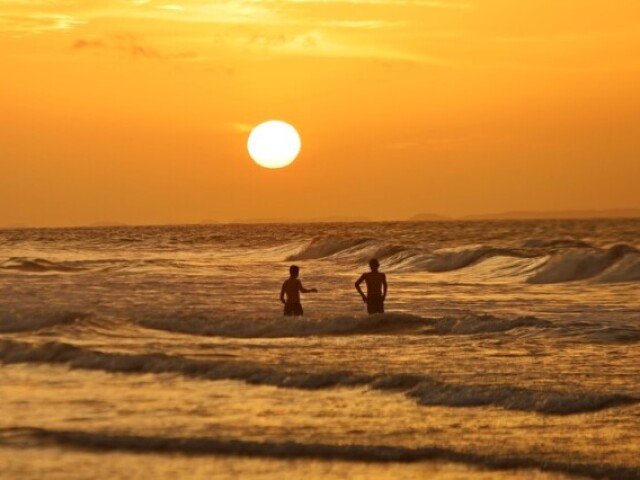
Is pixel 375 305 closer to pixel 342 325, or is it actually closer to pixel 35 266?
pixel 342 325

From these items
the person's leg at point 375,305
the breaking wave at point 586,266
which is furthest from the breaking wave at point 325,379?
the breaking wave at point 586,266

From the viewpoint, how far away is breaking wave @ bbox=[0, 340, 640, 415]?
15.6 m

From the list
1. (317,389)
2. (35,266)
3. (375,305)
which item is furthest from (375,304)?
(35,266)

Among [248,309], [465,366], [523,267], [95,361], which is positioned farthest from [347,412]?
[523,267]

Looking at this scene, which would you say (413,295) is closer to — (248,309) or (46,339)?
(248,309)

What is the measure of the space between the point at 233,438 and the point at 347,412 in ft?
6.78

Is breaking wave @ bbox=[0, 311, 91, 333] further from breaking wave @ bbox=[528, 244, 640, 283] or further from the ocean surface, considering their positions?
breaking wave @ bbox=[528, 244, 640, 283]

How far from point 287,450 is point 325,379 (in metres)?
4.61

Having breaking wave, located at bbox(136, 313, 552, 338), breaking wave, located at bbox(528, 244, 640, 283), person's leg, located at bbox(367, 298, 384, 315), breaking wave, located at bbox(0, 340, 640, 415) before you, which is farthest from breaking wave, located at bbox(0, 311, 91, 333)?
breaking wave, located at bbox(528, 244, 640, 283)

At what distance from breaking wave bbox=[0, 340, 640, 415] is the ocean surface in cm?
5

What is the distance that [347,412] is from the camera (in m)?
15.1

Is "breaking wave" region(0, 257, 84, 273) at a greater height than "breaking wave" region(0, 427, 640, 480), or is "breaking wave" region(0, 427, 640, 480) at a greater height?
"breaking wave" region(0, 257, 84, 273)

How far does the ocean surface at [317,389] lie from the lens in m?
12.6

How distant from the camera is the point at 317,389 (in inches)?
672
